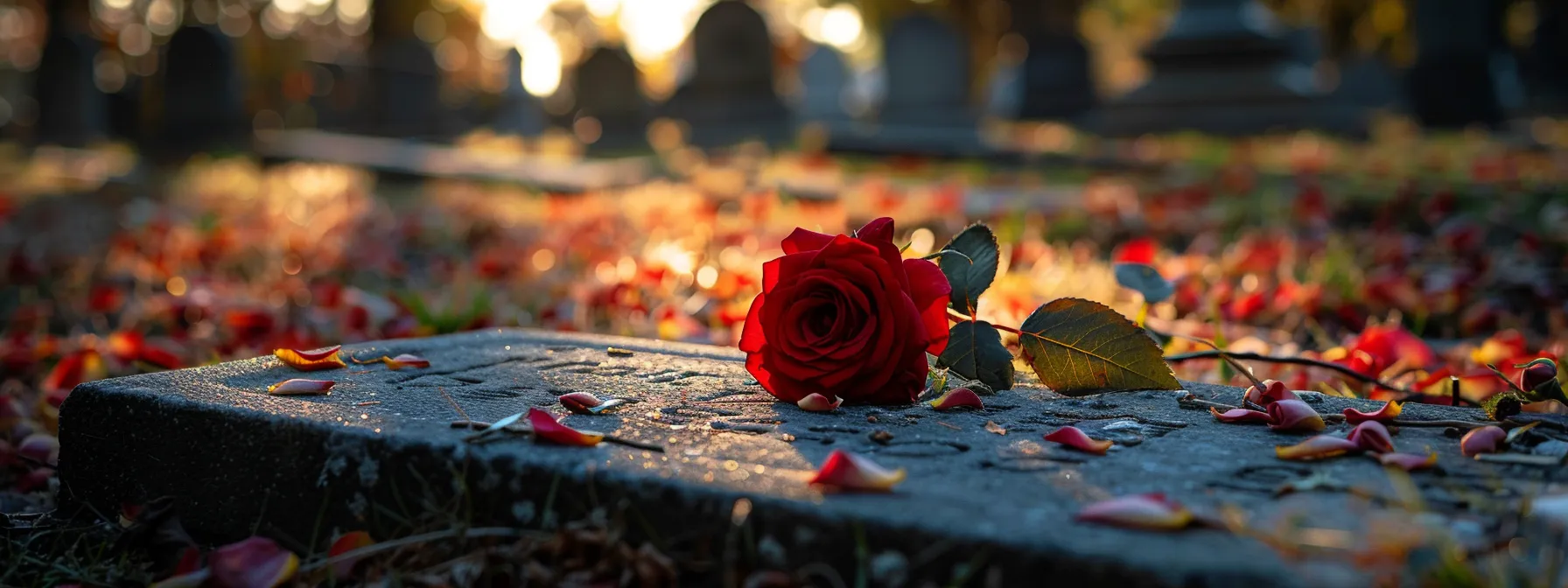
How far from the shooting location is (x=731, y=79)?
14.5 meters

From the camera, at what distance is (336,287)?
3.67 metres

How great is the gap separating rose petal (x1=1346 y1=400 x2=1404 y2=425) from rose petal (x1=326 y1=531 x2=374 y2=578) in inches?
50.4

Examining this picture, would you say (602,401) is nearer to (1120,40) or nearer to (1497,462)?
(1497,462)

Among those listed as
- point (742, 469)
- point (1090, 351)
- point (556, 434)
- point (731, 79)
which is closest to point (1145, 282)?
point (1090, 351)

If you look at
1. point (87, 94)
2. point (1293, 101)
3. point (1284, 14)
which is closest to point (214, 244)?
point (1293, 101)

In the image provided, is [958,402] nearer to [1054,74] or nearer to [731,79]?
[731,79]

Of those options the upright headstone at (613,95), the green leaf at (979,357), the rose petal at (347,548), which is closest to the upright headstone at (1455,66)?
the upright headstone at (613,95)

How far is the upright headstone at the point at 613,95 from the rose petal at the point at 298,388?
14.3m

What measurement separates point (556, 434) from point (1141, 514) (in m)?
0.70

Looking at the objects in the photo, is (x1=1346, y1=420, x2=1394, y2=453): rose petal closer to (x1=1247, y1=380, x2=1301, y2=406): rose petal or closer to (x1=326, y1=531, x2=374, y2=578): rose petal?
(x1=1247, y1=380, x2=1301, y2=406): rose petal

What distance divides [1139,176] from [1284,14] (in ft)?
63.9

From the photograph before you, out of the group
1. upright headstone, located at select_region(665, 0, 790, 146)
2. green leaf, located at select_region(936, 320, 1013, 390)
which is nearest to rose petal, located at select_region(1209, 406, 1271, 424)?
green leaf, located at select_region(936, 320, 1013, 390)

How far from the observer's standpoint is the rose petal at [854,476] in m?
1.20

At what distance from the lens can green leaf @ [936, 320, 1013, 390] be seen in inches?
68.3
